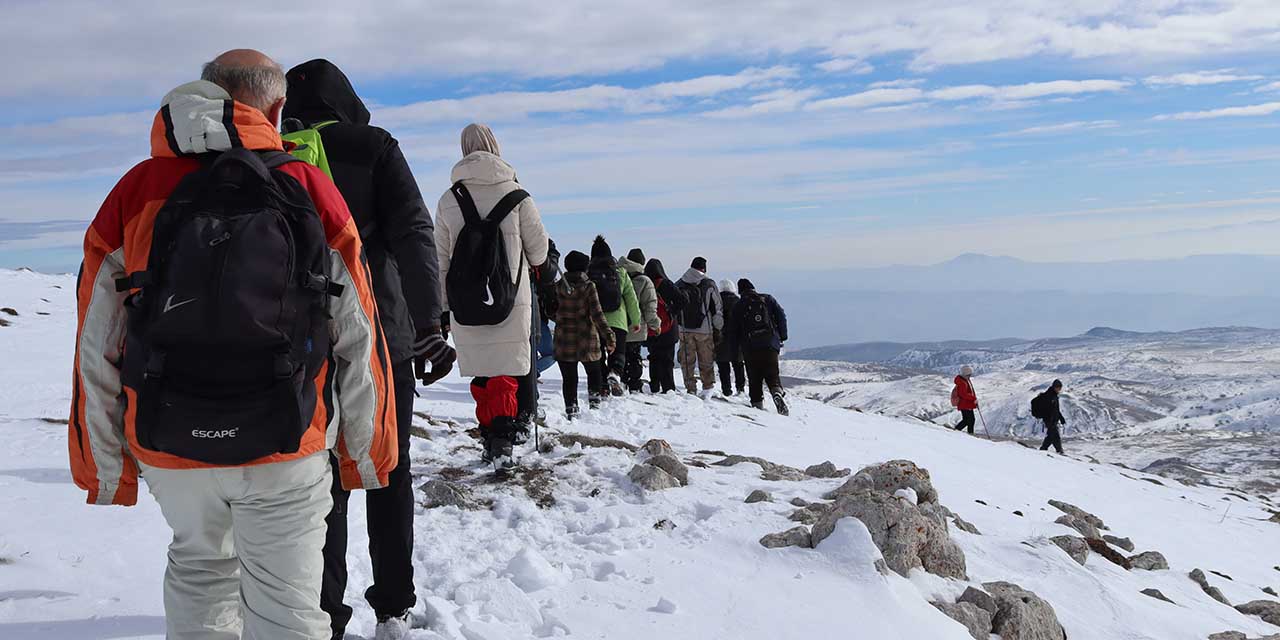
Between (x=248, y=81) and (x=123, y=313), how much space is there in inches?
31.0

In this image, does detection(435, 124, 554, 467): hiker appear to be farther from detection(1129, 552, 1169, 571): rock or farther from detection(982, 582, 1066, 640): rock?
detection(1129, 552, 1169, 571): rock

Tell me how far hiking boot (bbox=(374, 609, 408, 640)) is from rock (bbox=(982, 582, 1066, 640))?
334 cm

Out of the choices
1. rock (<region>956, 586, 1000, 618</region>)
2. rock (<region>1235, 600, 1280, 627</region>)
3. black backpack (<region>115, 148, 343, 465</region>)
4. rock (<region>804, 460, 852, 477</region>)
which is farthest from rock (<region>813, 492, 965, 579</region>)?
black backpack (<region>115, 148, 343, 465</region>)

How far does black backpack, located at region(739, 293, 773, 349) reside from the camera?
14.0m

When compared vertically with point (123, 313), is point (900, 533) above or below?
below

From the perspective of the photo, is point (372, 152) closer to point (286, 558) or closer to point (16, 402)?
point (286, 558)

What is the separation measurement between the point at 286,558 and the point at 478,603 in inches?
69.3

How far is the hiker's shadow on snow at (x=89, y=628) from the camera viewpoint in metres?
3.45

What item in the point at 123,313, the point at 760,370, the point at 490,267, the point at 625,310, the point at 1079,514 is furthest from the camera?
the point at 760,370

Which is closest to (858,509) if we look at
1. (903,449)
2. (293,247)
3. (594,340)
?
(293,247)

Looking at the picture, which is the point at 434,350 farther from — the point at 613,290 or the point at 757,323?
the point at 757,323

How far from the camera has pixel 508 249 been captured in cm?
616

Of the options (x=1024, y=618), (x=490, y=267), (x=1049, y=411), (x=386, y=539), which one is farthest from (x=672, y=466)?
(x=1049, y=411)

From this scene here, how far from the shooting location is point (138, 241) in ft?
7.66
